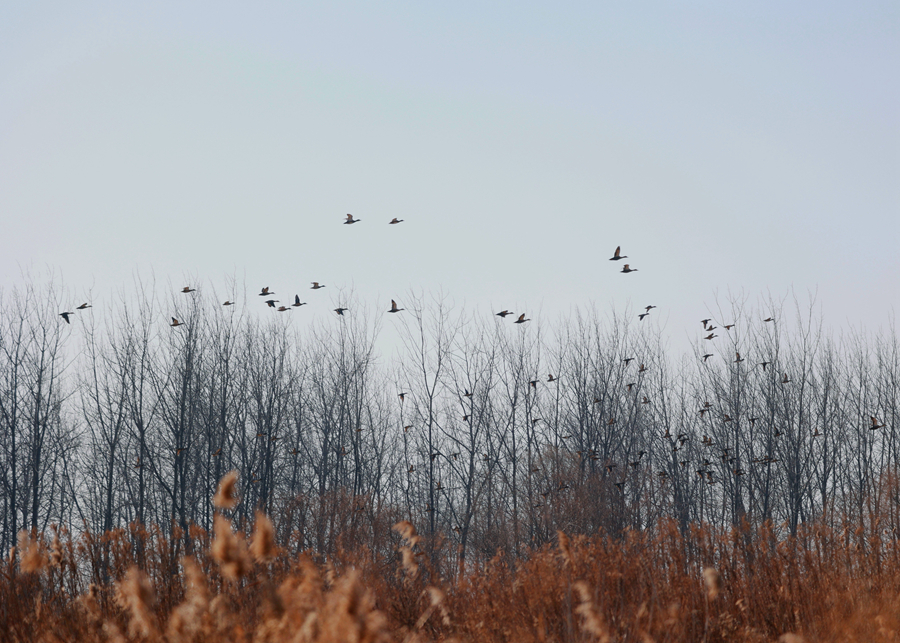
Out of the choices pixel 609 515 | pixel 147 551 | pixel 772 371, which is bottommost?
pixel 609 515

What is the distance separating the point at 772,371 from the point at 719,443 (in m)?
2.88

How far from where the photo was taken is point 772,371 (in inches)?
918

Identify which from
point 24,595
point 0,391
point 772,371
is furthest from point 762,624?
point 0,391

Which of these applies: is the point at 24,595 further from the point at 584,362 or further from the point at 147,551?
the point at 584,362

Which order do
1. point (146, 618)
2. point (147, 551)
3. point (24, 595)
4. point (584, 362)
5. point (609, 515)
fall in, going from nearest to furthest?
1. point (146, 618)
2. point (24, 595)
3. point (147, 551)
4. point (609, 515)
5. point (584, 362)

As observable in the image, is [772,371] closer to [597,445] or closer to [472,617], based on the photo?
[597,445]

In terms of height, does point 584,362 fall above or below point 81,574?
above

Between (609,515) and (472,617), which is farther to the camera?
(609,515)

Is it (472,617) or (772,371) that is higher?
(772,371)

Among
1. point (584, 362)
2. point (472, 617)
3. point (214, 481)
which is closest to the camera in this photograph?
point (472, 617)

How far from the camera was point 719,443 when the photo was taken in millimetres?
23641

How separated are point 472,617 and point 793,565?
3.19m

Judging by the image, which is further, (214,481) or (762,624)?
(214,481)

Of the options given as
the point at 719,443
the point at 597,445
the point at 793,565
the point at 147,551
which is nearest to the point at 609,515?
the point at 597,445
